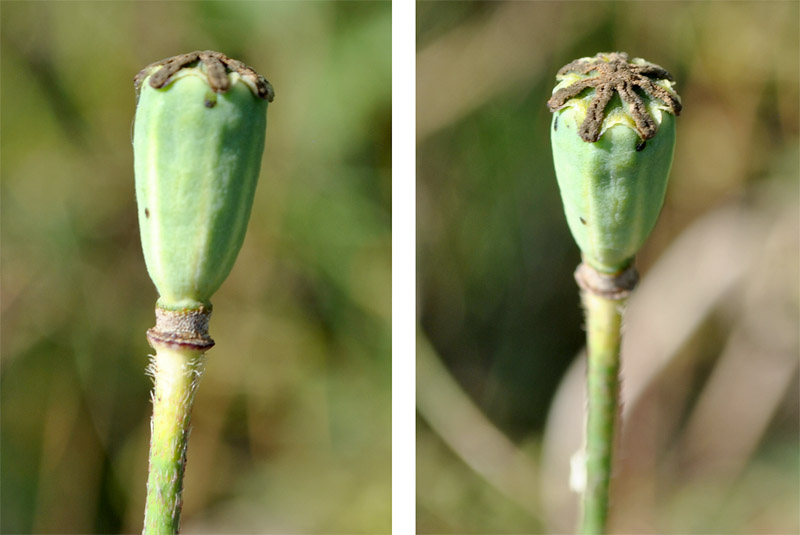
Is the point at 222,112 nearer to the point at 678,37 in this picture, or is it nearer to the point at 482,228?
the point at 482,228

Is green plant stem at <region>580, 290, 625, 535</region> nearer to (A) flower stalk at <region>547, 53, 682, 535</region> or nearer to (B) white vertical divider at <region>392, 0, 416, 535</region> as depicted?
(A) flower stalk at <region>547, 53, 682, 535</region>

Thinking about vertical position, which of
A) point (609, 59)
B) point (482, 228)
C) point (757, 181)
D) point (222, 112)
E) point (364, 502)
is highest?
point (757, 181)

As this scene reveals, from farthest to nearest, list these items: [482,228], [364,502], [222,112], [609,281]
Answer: [482,228] < [364,502] < [609,281] < [222,112]

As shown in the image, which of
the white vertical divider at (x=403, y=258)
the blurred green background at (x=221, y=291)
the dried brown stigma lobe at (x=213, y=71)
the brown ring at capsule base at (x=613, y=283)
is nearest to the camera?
the dried brown stigma lobe at (x=213, y=71)

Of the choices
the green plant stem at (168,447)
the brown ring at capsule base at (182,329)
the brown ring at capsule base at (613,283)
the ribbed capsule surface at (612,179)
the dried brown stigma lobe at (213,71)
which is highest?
the dried brown stigma lobe at (213,71)

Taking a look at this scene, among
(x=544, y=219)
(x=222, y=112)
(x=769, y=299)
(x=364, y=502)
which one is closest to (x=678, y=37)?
(x=544, y=219)

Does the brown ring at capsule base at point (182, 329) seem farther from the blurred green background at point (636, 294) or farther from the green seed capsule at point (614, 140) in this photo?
the blurred green background at point (636, 294)

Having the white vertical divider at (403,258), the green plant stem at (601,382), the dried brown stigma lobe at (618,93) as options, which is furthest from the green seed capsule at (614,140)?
the white vertical divider at (403,258)

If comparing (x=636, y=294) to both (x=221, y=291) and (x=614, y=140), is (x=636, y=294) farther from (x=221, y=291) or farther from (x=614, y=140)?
(x=614, y=140)
